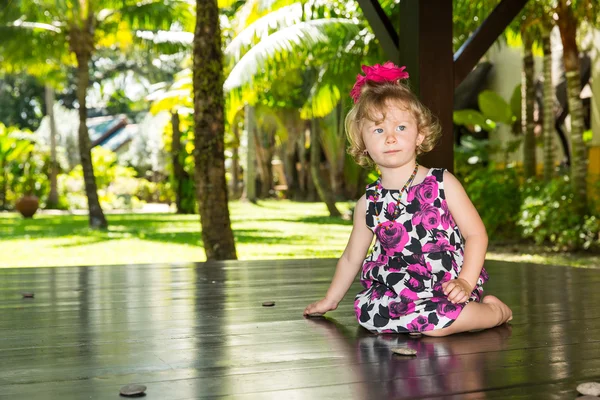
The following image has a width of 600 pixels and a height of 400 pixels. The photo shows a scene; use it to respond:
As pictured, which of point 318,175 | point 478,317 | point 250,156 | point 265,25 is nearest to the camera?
point 478,317

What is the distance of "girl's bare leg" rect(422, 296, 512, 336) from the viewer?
308 cm

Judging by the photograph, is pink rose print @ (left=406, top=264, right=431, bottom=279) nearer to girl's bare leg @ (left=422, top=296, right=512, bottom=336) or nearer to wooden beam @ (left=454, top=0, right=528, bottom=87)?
girl's bare leg @ (left=422, top=296, right=512, bottom=336)

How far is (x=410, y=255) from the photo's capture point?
10.6 feet

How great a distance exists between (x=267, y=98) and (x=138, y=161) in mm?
15522

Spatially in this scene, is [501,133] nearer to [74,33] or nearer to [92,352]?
[74,33]

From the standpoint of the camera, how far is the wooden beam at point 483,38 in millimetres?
4703

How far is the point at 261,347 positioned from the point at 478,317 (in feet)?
2.69

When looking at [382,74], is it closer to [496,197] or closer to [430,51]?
[430,51]

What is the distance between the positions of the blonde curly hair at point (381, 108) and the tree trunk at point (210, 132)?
5.83 meters

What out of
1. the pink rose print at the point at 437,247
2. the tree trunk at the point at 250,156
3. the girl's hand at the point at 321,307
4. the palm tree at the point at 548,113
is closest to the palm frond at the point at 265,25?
the palm tree at the point at 548,113

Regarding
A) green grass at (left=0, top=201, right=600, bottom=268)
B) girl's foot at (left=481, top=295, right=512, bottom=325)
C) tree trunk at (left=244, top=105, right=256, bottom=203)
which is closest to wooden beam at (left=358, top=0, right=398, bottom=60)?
girl's foot at (left=481, top=295, right=512, bottom=325)

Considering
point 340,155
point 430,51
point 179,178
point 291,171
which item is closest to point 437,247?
point 430,51

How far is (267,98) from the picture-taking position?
22406 millimetres

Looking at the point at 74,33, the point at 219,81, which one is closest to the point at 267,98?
the point at 74,33
